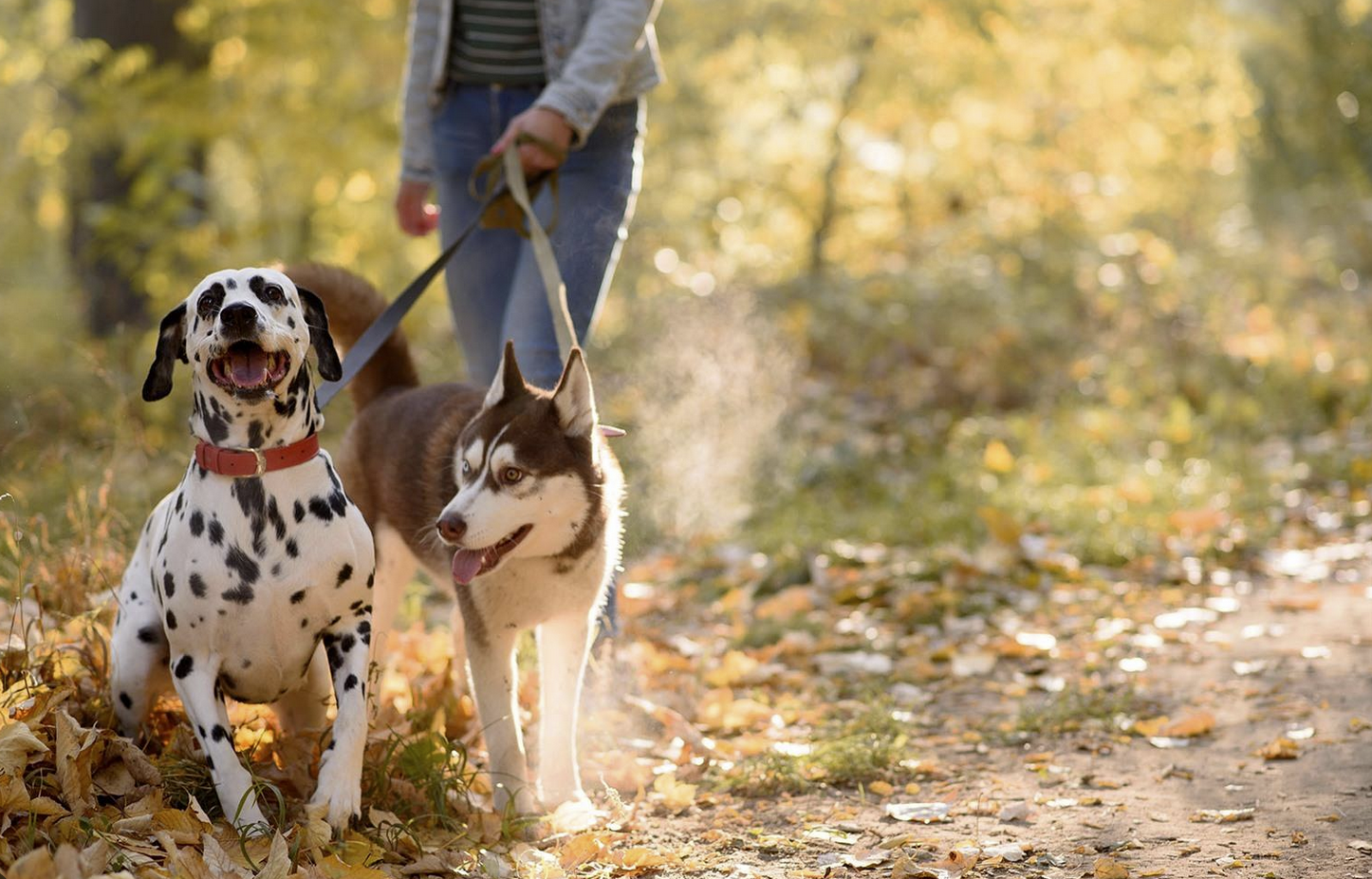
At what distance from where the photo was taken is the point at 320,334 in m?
3.32

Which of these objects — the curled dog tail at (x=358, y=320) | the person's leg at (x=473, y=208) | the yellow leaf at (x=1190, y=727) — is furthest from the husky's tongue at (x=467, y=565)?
the yellow leaf at (x=1190, y=727)

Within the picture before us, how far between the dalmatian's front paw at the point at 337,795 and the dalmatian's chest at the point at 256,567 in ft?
0.87

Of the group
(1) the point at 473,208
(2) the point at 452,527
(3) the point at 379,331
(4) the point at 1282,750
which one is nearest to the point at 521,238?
(1) the point at 473,208

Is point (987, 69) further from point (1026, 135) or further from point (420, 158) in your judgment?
point (420, 158)

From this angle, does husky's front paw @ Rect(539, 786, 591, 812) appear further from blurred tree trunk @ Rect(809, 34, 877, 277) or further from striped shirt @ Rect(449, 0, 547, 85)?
blurred tree trunk @ Rect(809, 34, 877, 277)

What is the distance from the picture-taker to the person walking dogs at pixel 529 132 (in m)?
4.25

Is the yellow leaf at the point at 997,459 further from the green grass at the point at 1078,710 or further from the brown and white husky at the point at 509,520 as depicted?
the brown and white husky at the point at 509,520

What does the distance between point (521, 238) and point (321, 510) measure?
1.66 m

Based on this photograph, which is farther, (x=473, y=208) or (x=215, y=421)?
(x=473, y=208)

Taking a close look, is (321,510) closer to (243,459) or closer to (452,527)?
(243,459)

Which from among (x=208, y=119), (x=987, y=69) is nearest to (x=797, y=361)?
(x=987, y=69)

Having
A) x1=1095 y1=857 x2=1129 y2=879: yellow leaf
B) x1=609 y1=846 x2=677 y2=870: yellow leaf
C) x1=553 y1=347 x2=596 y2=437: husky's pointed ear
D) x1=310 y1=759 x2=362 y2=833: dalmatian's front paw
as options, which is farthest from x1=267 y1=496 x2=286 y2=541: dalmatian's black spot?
x1=1095 y1=857 x2=1129 y2=879: yellow leaf

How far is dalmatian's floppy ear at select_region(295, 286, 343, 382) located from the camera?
10.8 ft

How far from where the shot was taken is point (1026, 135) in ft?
46.8
